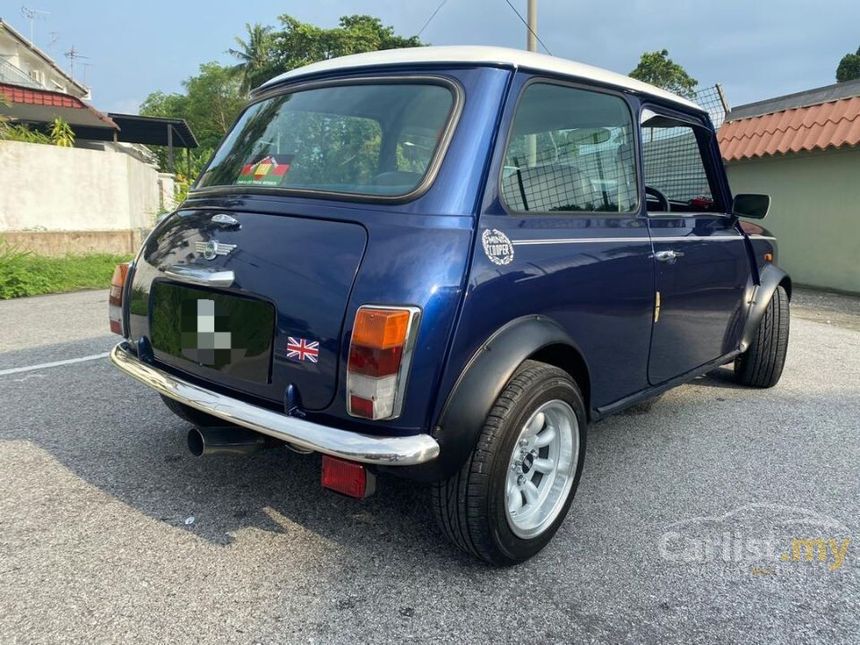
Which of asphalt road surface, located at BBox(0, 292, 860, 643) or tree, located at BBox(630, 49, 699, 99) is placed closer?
asphalt road surface, located at BBox(0, 292, 860, 643)

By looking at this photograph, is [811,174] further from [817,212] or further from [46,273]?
[46,273]

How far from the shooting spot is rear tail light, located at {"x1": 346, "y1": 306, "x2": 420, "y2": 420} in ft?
6.69

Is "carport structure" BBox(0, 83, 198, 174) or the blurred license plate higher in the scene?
"carport structure" BBox(0, 83, 198, 174)

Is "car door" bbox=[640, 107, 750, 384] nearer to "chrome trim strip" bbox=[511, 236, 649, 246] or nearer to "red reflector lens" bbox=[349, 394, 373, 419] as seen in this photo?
"chrome trim strip" bbox=[511, 236, 649, 246]

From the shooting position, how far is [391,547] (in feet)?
8.39

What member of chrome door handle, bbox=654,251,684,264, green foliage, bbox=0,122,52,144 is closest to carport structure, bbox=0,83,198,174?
green foliage, bbox=0,122,52,144

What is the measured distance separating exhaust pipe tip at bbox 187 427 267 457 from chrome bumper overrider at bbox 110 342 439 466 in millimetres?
117

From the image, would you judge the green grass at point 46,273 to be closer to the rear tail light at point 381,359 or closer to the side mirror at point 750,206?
the rear tail light at point 381,359

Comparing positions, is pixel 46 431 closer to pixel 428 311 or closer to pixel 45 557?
pixel 45 557

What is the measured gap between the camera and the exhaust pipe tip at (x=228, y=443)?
238 cm

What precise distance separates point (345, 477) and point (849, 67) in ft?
174

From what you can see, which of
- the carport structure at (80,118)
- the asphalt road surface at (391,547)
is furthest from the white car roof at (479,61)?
the carport structure at (80,118)

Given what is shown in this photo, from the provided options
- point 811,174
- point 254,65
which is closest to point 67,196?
point 811,174

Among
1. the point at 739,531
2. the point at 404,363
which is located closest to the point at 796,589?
the point at 739,531
